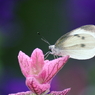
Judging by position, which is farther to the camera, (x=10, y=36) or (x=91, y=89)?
(x=10, y=36)

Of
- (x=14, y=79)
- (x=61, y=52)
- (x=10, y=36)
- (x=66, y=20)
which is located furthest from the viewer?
(x=66, y=20)

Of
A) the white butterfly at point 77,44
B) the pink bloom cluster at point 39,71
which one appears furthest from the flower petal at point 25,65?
the white butterfly at point 77,44

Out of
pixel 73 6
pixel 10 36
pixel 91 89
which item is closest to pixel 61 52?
pixel 91 89

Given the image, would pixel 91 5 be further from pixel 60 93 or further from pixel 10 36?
pixel 60 93

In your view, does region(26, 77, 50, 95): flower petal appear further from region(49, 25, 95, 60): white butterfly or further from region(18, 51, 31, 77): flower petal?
region(49, 25, 95, 60): white butterfly

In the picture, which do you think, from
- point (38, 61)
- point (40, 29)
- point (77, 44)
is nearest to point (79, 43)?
point (77, 44)

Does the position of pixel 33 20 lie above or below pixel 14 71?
above

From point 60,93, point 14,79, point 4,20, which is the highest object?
point 4,20

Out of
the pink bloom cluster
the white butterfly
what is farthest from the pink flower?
the white butterfly

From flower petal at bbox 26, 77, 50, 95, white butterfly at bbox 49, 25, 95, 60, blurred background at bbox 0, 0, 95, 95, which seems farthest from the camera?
blurred background at bbox 0, 0, 95, 95
